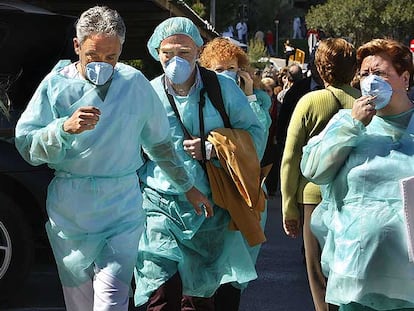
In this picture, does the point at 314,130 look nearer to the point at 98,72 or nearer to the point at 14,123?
the point at 98,72

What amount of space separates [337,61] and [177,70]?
914 millimetres

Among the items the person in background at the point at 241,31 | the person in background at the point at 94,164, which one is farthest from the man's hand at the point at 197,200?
the person in background at the point at 241,31

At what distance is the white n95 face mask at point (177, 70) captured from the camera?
461 cm

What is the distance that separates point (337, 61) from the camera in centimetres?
497

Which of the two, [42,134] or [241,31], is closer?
[42,134]

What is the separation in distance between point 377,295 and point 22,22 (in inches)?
149

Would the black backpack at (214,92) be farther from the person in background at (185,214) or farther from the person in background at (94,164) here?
the person in background at (94,164)

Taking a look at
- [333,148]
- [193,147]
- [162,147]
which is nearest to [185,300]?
[193,147]

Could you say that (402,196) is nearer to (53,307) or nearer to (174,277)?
(174,277)

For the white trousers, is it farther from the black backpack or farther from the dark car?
the dark car

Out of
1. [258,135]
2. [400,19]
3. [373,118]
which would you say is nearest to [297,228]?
[258,135]

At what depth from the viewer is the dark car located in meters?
6.13

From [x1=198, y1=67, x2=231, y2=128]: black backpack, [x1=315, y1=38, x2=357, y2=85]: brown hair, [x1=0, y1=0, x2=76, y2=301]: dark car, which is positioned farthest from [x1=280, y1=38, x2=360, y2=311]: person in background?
[x1=0, y1=0, x2=76, y2=301]: dark car

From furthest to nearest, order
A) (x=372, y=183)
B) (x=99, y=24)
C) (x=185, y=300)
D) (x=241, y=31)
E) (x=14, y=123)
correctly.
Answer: (x=241, y=31), (x=14, y=123), (x=185, y=300), (x=99, y=24), (x=372, y=183)
